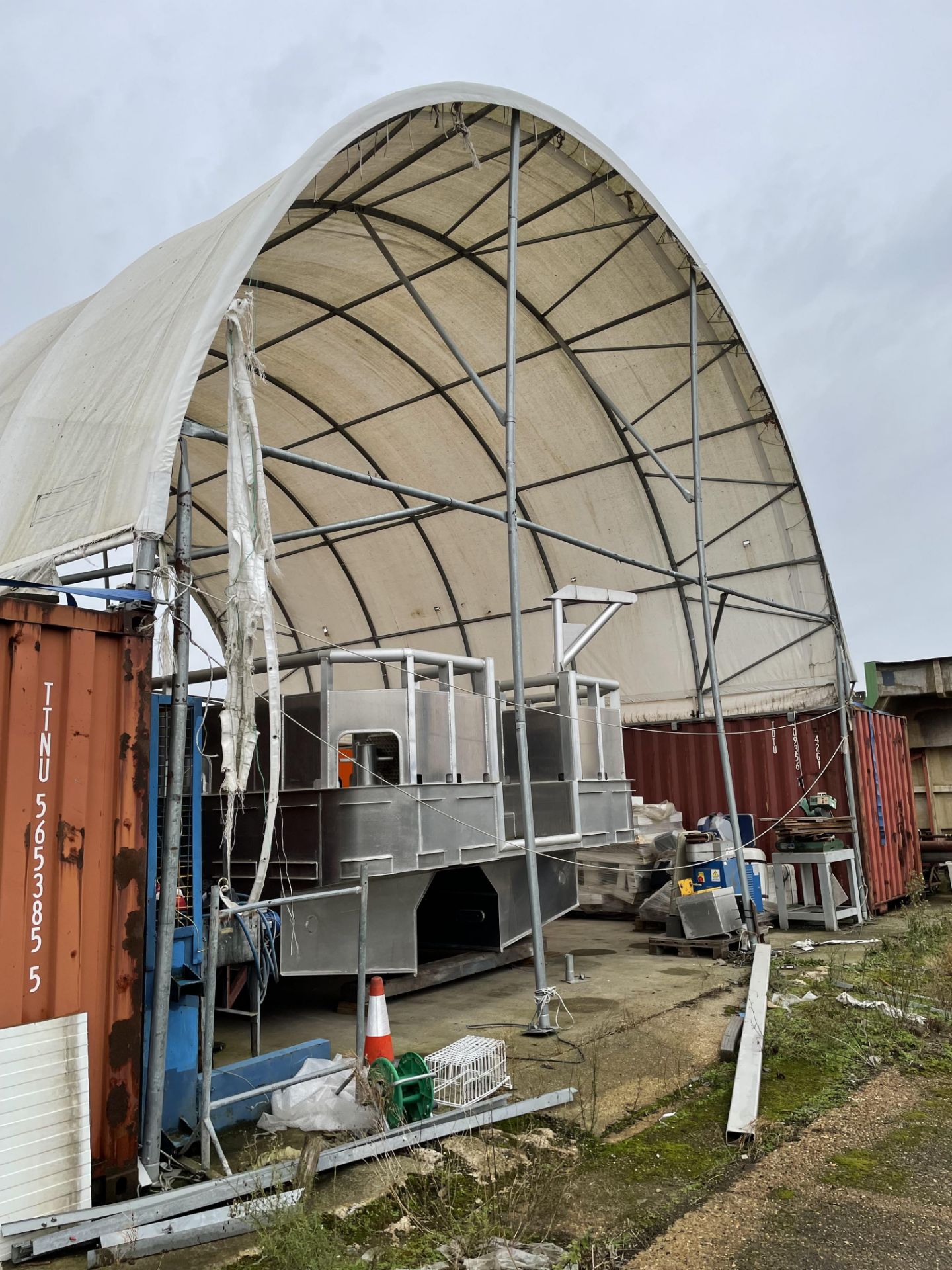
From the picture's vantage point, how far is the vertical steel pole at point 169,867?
4930mm

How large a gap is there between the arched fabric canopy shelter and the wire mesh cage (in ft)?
13.5

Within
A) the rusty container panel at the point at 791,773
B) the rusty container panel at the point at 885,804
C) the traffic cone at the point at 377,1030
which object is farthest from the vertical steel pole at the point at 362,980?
the rusty container panel at the point at 885,804

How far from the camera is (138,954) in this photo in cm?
502

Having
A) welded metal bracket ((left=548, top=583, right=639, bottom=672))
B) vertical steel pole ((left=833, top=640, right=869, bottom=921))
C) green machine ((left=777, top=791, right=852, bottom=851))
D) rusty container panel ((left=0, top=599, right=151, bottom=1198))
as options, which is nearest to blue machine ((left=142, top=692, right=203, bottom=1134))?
rusty container panel ((left=0, top=599, right=151, bottom=1198))

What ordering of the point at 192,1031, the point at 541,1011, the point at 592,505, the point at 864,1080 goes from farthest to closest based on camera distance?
the point at 592,505 → the point at 541,1011 → the point at 864,1080 → the point at 192,1031

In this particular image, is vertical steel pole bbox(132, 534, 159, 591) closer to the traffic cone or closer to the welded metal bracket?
the traffic cone

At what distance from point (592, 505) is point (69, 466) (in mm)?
10546

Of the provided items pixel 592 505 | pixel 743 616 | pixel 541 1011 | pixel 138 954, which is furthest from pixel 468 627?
pixel 138 954

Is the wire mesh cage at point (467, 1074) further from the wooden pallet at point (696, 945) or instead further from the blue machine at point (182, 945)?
the wooden pallet at point (696, 945)

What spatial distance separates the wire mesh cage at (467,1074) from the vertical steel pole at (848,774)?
8.99 m

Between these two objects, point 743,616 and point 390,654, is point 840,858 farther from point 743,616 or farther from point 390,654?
point 390,654

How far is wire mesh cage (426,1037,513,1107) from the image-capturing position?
5945 mm

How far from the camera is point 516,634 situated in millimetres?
8328

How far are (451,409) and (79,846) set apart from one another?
11007 mm
